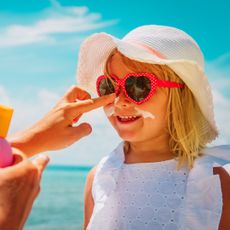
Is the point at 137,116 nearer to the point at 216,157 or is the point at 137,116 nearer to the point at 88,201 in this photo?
the point at 216,157

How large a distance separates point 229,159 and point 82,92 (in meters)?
1.23

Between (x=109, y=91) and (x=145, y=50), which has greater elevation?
(x=145, y=50)

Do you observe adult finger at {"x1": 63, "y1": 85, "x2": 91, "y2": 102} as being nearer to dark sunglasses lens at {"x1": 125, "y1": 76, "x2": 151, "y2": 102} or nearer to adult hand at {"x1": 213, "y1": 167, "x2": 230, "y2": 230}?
dark sunglasses lens at {"x1": 125, "y1": 76, "x2": 151, "y2": 102}

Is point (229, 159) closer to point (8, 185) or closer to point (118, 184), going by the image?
point (118, 184)

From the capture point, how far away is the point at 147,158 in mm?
3373

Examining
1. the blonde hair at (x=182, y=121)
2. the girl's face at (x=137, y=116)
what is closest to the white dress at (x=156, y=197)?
the blonde hair at (x=182, y=121)

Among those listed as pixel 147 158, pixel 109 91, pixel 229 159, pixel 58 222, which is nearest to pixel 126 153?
pixel 147 158

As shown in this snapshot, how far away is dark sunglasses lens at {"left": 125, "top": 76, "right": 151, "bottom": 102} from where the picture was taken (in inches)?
123

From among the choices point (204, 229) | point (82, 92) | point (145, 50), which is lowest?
point (204, 229)

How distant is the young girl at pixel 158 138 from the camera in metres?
3.01

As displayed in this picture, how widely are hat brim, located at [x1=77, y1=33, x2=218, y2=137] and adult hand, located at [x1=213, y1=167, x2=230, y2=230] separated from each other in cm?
40

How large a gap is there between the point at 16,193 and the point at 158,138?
7.14ft

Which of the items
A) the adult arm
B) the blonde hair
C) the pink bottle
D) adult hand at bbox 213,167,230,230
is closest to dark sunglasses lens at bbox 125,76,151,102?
the blonde hair

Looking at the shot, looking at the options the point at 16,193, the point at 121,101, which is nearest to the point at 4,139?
the point at 16,193
